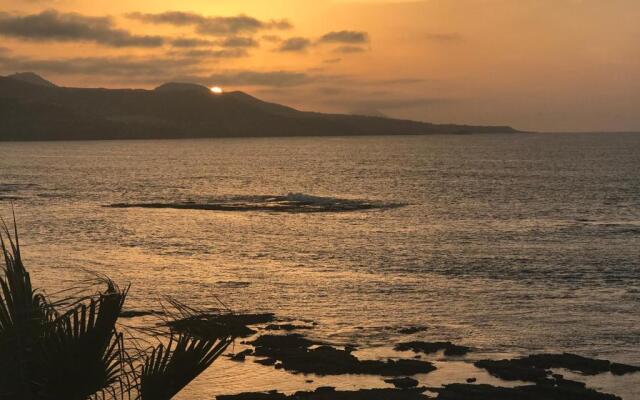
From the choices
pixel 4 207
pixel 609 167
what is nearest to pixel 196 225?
pixel 4 207

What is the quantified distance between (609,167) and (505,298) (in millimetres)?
135140

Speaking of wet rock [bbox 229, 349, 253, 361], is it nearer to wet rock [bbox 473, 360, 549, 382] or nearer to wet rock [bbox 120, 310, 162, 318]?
wet rock [bbox 120, 310, 162, 318]

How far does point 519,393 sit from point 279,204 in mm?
71274

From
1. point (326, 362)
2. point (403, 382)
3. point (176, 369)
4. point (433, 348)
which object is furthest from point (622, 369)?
point (176, 369)

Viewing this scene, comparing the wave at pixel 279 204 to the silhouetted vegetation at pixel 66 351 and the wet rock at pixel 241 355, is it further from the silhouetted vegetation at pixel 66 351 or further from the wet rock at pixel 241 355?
the silhouetted vegetation at pixel 66 351

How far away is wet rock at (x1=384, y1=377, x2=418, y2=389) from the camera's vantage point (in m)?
25.2

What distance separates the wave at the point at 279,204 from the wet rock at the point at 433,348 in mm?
56053


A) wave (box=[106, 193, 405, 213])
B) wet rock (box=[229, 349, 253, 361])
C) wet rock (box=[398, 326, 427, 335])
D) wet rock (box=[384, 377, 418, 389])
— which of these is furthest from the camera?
wave (box=[106, 193, 405, 213])

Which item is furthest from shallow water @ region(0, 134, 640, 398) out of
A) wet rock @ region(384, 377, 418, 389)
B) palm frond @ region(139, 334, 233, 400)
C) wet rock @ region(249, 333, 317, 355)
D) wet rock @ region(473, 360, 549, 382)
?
palm frond @ region(139, 334, 233, 400)

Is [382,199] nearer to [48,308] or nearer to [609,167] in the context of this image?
[609,167]

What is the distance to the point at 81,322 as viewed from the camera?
20.0ft

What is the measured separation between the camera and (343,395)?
23875 millimetres

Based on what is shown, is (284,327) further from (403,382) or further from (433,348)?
(403,382)

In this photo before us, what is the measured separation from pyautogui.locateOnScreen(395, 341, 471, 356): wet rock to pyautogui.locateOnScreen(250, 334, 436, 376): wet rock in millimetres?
1901
